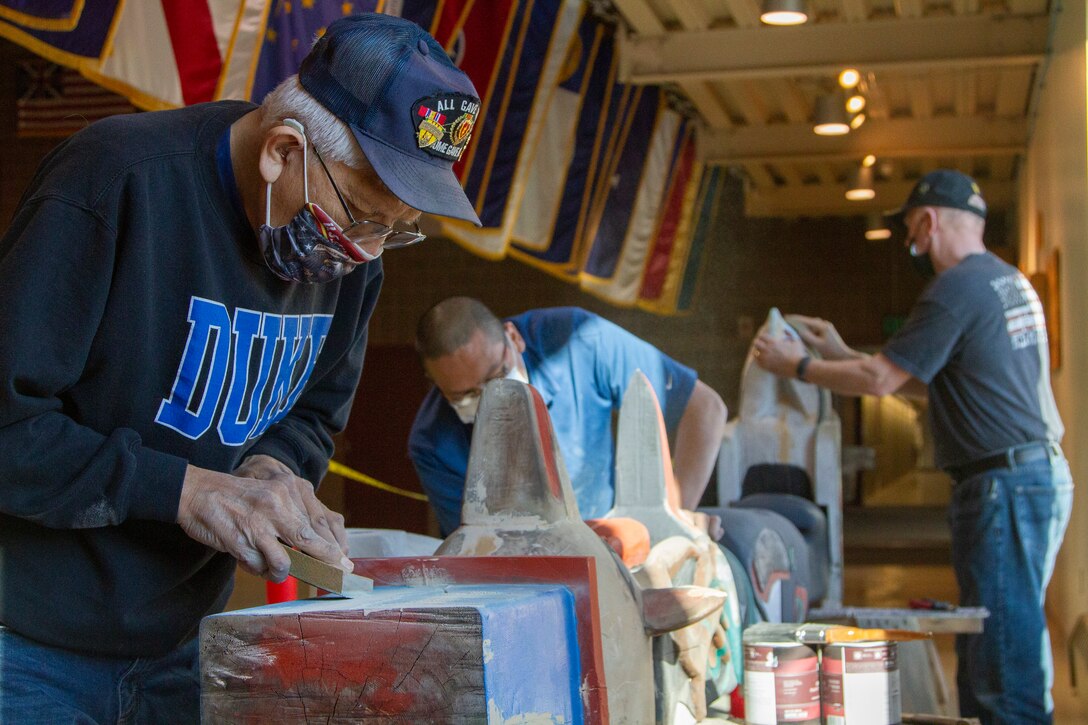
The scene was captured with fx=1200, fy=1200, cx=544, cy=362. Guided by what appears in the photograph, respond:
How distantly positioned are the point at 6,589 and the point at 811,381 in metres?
3.95

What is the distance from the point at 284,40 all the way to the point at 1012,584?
348 cm

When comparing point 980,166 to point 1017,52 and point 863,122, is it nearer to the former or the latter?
point 863,122

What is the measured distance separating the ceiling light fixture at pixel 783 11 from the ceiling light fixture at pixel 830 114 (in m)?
2.62

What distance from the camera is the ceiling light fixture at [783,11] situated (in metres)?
7.38

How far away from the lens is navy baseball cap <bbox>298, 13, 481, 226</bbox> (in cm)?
179

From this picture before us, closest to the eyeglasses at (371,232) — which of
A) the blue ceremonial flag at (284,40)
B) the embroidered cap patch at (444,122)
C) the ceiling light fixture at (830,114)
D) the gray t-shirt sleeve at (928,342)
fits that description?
the embroidered cap patch at (444,122)

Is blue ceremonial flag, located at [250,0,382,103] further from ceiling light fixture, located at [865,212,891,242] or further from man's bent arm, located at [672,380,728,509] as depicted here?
ceiling light fixture, located at [865,212,891,242]

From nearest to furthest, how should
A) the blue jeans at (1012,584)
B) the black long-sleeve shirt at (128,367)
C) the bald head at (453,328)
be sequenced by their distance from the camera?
1. the black long-sleeve shirt at (128,367)
2. the bald head at (453,328)
3. the blue jeans at (1012,584)

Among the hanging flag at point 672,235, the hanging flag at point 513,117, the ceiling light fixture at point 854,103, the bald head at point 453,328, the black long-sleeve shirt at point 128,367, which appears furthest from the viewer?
the hanging flag at point 672,235

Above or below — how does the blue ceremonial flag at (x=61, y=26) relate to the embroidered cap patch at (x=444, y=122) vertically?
above

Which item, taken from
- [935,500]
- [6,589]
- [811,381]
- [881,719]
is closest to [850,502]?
[935,500]

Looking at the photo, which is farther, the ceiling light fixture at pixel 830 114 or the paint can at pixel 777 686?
the ceiling light fixture at pixel 830 114

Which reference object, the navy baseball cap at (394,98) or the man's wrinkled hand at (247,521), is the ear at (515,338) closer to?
the navy baseball cap at (394,98)

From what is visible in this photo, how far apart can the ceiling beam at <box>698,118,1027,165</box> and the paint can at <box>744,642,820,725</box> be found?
9308 millimetres
